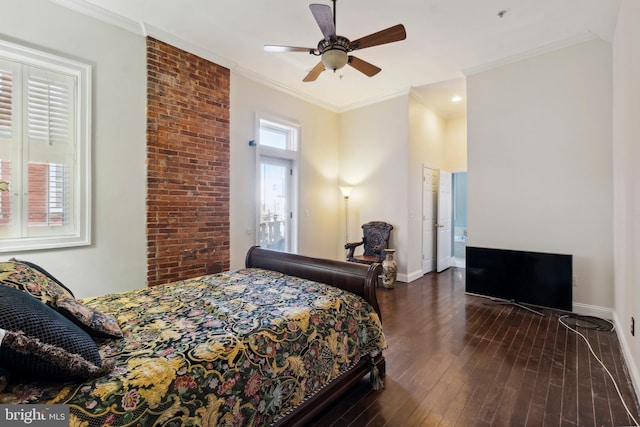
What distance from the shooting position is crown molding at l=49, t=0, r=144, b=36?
8.95 ft

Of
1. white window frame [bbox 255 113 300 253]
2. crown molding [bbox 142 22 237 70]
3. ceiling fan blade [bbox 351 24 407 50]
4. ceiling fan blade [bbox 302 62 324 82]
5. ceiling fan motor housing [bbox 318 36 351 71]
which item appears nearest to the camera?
ceiling fan blade [bbox 351 24 407 50]

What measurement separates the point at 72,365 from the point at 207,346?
469 mm

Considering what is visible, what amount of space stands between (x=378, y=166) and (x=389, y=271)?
76.4 inches

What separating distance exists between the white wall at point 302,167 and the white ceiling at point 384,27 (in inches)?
16.7

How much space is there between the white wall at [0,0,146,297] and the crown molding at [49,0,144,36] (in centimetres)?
5

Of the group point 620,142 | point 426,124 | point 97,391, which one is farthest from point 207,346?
point 426,124


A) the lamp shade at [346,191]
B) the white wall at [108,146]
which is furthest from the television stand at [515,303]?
the white wall at [108,146]

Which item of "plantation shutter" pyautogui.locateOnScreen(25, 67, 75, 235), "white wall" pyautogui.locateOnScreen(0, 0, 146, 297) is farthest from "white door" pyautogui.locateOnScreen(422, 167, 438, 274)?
"plantation shutter" pyautogui.locateOnScreen(25, 67, 75, 235)

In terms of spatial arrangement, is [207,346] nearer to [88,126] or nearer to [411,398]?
[411,398]

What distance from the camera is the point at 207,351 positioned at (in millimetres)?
1252

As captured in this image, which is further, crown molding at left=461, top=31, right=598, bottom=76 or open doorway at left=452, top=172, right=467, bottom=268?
open doorway at left=452, top=172, right=467, bottom=268

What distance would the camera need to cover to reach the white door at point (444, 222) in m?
5.70

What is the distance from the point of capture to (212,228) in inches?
150

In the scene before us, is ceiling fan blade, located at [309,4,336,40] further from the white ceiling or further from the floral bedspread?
the floral bedspread
